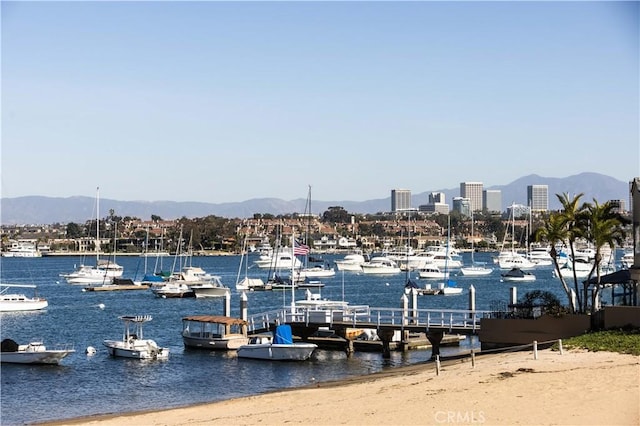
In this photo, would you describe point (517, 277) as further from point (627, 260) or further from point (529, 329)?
point (529, 329)

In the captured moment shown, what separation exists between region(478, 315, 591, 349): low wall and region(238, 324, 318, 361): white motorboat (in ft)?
33.6

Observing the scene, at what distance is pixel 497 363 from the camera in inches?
1446

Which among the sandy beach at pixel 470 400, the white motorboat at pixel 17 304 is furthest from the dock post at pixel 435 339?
the white motorboat at pixel 17 304

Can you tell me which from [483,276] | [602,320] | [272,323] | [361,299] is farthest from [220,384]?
[483,276]

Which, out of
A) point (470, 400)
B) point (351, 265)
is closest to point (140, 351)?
point (470, 400)

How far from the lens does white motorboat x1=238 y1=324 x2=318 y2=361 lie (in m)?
49.9

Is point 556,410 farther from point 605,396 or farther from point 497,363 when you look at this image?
point 497,363

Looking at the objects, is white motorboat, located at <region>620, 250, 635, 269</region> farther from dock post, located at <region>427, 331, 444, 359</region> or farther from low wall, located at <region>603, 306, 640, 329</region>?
low wall, located at <region>603, 306, 640, 329</region>

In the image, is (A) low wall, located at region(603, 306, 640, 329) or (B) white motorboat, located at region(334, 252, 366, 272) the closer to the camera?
(A) low wall, located at region(603, 306, 640, 329)

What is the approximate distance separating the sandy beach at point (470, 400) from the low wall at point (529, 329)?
3.32 meters

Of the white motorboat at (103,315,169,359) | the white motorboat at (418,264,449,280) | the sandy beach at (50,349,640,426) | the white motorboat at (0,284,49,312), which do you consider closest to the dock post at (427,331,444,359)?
the sandy beach at (50,349,640,426)

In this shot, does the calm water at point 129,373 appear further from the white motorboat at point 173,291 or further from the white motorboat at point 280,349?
the white motorboat at point 173,291

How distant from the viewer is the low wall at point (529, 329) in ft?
136

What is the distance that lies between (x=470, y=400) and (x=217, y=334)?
90.3ft
